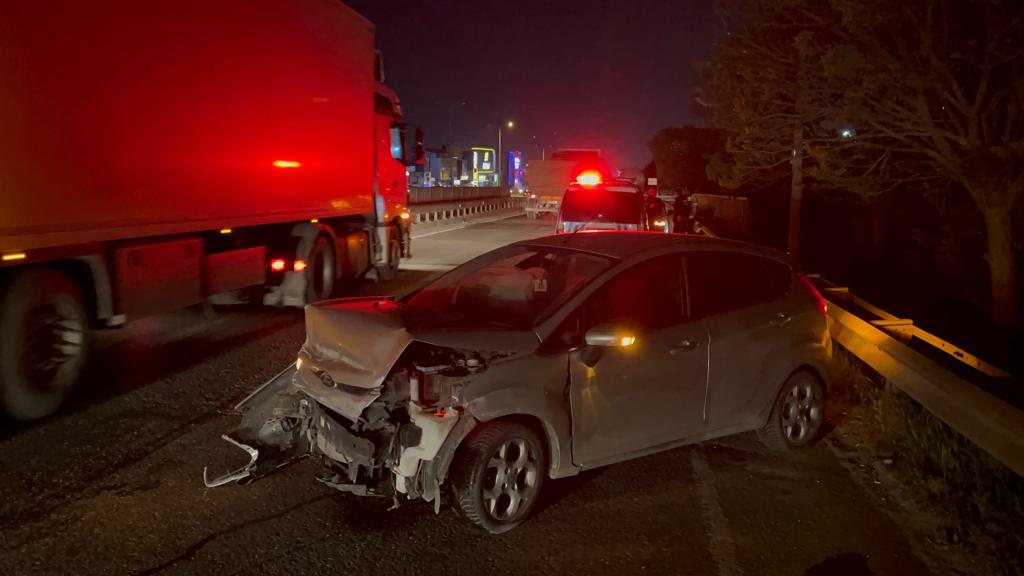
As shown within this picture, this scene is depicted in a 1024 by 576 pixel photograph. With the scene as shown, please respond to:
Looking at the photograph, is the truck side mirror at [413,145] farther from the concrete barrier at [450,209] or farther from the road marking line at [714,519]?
the concrete barrier at [450,209]

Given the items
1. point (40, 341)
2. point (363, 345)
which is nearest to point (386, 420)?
point (363, 345)

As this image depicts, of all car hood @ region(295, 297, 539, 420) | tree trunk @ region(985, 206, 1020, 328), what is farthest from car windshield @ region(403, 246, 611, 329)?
tree trunk @ region(985, 206, 1020, 328)

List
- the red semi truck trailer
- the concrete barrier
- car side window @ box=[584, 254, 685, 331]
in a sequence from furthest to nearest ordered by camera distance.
→ 1. the concrete barrier
2. the red semi truck trailer
3. car side window @ box=[584, 254, 685, 331]

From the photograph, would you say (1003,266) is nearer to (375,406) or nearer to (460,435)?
(460,435)

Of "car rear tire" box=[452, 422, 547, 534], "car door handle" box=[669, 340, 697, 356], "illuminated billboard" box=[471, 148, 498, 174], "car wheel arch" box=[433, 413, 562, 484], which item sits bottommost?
"car rear tire" box=[452, 422, 547, 534]

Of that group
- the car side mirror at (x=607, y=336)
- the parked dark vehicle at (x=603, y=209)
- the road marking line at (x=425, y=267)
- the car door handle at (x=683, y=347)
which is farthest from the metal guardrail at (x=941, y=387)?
the road marking line at (x=425, y=267)

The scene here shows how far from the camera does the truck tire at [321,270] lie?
12578mm

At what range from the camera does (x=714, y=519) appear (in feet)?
16.8

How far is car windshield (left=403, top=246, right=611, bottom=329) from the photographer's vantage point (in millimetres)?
5602

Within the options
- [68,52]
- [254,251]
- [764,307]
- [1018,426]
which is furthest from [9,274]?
[1018,426]

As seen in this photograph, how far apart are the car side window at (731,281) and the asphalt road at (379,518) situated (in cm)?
113

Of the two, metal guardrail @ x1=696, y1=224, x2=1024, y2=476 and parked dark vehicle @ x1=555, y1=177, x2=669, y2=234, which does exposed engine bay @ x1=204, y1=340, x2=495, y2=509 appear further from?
parked dark vehicle @ x1=555, y1=177, x2=669, y2=234

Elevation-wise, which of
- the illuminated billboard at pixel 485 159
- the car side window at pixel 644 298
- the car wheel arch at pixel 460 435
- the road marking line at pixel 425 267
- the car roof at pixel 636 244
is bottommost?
the road marking line at pixel 425 267

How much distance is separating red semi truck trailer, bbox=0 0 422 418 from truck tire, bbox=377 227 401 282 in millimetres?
2525
